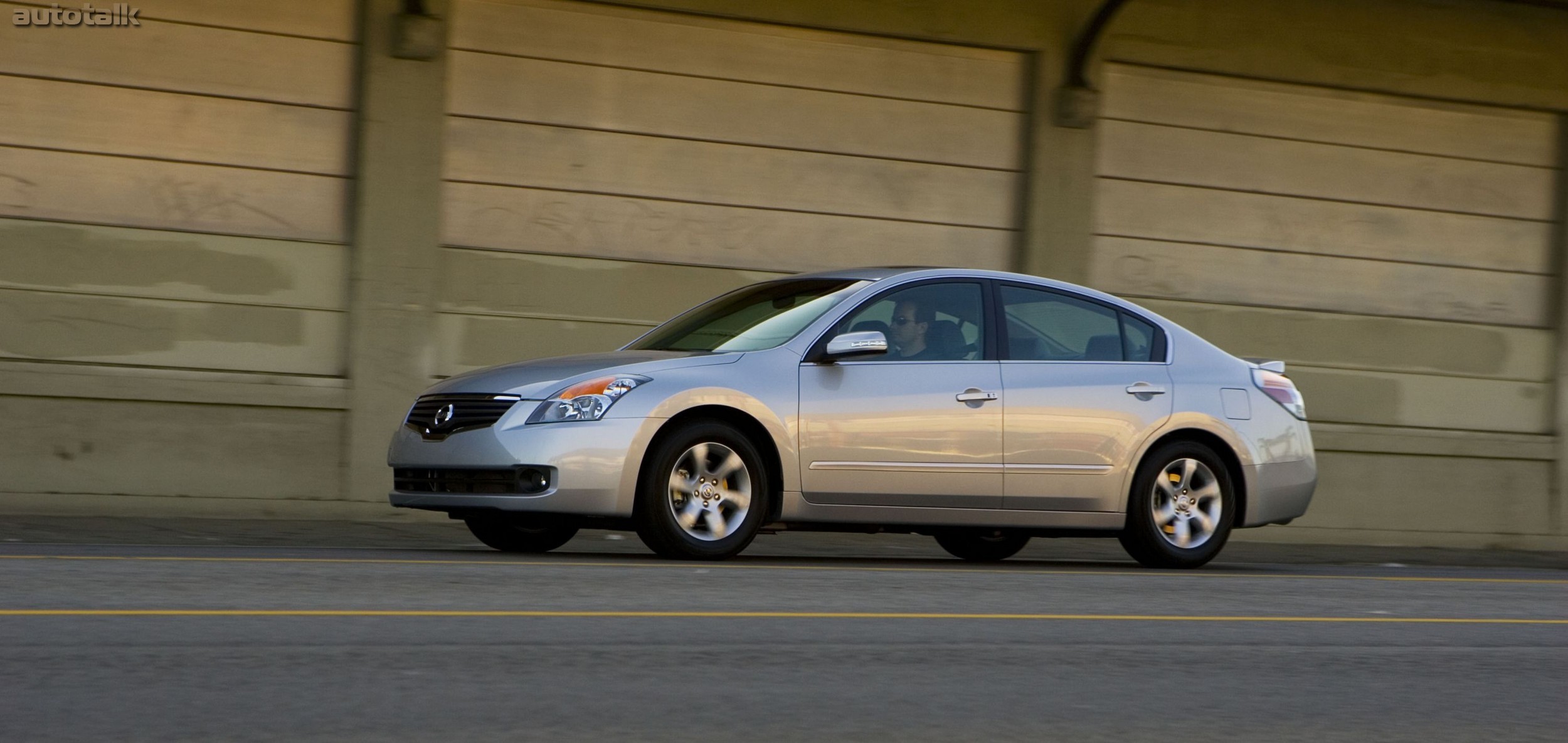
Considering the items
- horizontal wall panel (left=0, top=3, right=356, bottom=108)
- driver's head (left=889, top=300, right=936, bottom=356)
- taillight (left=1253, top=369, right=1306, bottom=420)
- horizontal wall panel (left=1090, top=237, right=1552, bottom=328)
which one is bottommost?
taillight (left=1253, top=369, right=1306, bottom=420)

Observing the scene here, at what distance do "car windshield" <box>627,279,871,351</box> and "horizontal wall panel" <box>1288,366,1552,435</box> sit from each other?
7668mm

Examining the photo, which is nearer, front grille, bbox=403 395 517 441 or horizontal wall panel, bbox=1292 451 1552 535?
front grille, bbox=403 395 517 441

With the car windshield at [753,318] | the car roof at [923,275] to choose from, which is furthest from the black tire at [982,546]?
the car windshield at [753,318]

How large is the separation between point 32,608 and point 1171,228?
11505 millimetres

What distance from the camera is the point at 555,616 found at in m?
6.30

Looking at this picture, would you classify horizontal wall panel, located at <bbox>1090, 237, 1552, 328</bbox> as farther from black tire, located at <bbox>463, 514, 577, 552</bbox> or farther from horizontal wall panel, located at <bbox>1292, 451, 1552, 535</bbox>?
black tire, located at <bbox>463, 514, 577, 552</bbox>

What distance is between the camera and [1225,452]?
10.1m

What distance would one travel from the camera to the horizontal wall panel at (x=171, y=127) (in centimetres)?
1273

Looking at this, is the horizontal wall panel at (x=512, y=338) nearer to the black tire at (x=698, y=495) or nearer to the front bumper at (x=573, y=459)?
the black tire at (x=698, y=495)

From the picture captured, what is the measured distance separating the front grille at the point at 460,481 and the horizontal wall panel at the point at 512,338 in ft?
15.5

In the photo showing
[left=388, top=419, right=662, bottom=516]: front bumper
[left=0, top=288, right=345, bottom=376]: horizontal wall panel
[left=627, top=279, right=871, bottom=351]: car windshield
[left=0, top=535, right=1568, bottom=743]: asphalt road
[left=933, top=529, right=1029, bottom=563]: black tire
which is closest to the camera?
[left=0, top=535, right=1568, bottom=743]: asphalt road

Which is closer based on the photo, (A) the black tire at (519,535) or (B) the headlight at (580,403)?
(B) the headlight at (580,403)

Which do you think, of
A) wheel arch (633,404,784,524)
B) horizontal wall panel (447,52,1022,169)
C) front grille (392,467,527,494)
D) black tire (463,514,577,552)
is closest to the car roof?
wheel arch (633,404,784,524)

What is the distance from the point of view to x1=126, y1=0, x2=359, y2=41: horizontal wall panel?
1309cm
